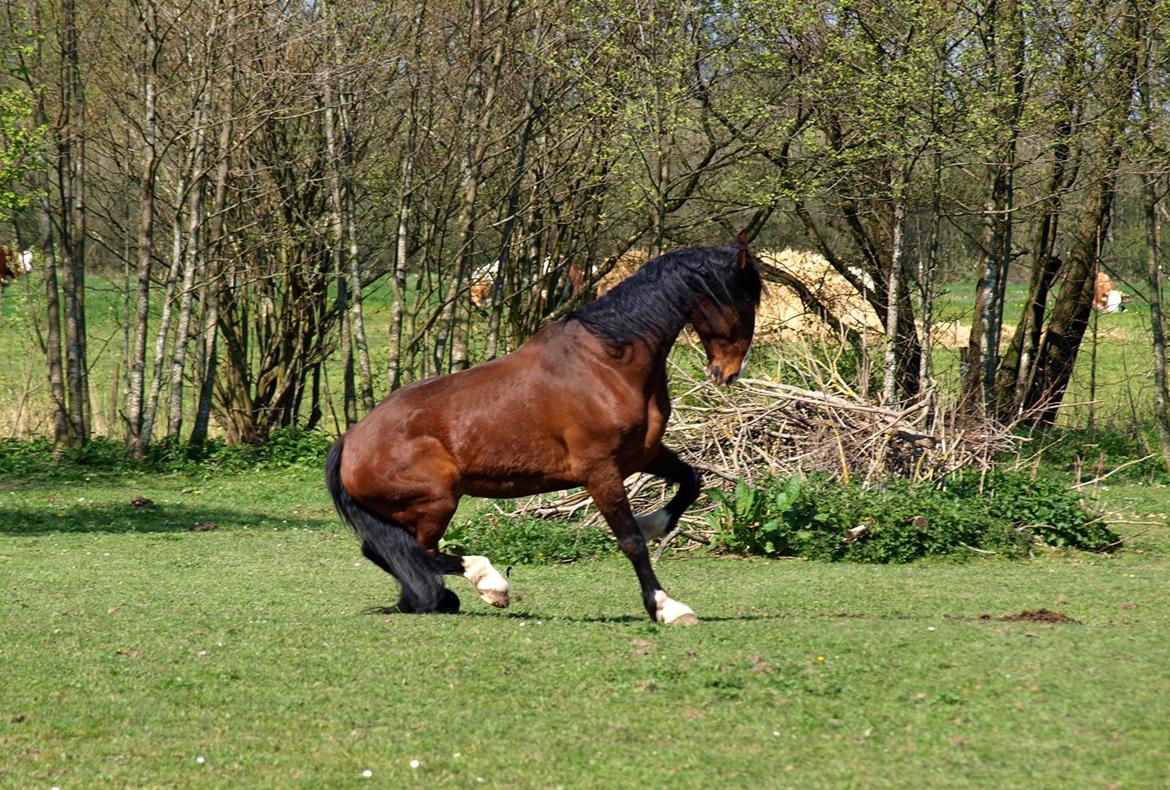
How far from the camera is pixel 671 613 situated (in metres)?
7.95

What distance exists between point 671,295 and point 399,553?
7.42 ft

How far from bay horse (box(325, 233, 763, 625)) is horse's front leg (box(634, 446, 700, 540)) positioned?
0.04 metres

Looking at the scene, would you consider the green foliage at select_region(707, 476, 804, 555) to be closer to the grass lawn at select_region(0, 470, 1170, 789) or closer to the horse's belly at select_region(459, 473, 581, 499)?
the grass lawn at select_region(0, 470, 1170, 789)

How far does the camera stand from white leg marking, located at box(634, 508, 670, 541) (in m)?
8.42

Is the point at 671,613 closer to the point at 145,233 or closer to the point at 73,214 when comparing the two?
the point at 145,233

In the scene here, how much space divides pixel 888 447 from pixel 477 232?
8233 mm

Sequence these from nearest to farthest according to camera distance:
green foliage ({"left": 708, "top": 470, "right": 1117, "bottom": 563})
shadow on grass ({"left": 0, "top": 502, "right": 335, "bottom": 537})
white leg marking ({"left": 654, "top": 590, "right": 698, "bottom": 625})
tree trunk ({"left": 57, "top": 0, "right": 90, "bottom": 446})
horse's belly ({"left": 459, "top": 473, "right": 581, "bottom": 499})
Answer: white leg marking ({"left": 654, "top": 590, "right": 698, "bottom": 625})
horse's belly ({"left": 459, "top": 473, "right": 581, "bottom": 499})
green foliage ({"left": 708, "top": 470, "right": 1117, "bottom": 563})
shadow on grass ({"left": 0, "top": 502, "right": 335, "bottom": 537})
tree trunk ({"left": 57, "top": 0, "right": 90, "bottom": 446})

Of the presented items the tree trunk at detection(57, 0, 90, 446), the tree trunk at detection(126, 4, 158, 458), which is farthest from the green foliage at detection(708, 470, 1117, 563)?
the tree trunk at detection(57, 0, 90, 446)

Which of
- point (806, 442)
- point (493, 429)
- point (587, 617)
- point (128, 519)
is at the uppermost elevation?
point (493, 429)

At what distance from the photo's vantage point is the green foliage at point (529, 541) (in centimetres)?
1228

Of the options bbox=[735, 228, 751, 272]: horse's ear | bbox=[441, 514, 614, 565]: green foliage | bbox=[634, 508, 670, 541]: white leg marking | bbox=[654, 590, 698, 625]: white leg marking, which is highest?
bbox=[735, 228, 751, 272]: horse's ear

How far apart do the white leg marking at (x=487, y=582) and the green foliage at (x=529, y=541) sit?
3.97 meters

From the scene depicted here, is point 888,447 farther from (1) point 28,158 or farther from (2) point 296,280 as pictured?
(2) point 296,280

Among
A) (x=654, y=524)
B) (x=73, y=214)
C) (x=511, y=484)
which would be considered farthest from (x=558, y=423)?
(x=73, y=214)
